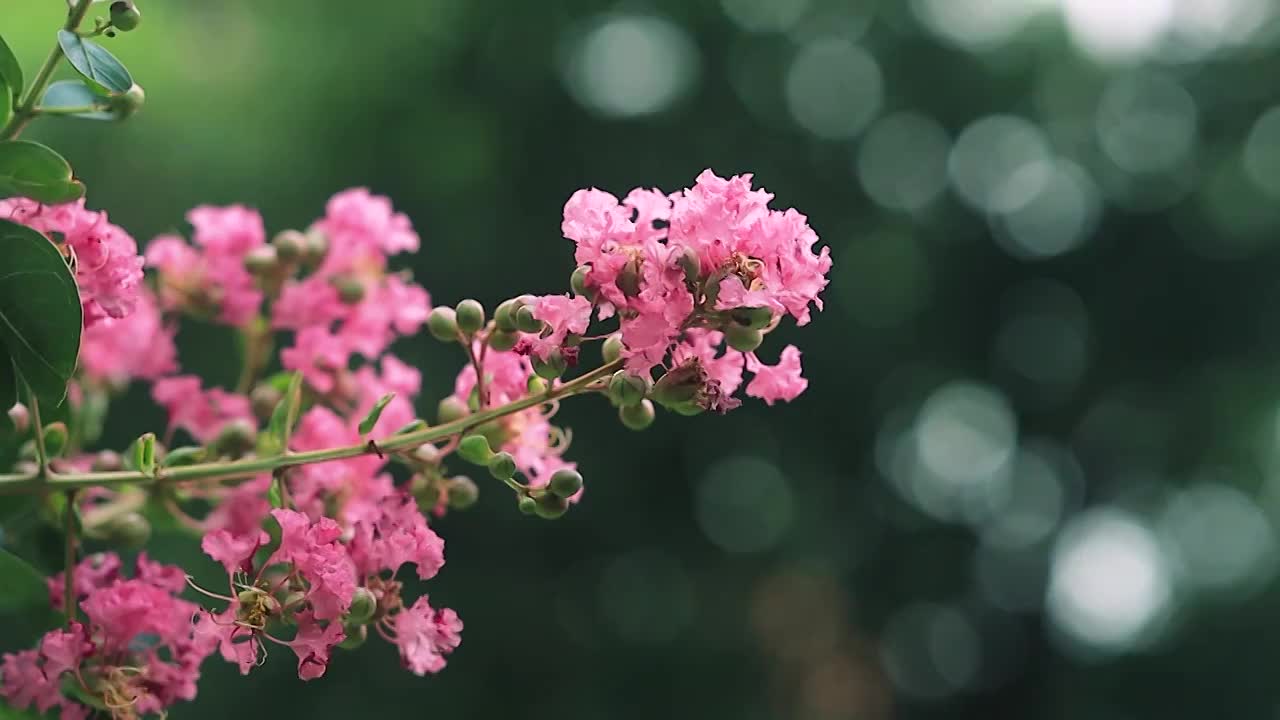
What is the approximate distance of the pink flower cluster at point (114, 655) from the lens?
2.71 feet

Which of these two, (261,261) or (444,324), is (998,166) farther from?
(444,324)

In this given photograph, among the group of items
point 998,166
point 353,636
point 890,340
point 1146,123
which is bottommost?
point 890,340

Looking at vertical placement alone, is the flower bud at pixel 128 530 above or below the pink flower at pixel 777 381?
below

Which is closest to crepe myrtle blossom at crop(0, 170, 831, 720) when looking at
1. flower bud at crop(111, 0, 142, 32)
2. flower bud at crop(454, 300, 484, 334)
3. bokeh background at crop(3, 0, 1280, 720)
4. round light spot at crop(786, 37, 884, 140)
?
flower bud at crop(454, 300, 484, 334)

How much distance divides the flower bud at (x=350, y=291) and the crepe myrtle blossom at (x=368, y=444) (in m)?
0.05

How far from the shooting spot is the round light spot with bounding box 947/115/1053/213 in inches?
360

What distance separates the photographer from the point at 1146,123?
30.0 feet

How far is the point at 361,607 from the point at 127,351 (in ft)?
1.49

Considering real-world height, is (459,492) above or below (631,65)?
above

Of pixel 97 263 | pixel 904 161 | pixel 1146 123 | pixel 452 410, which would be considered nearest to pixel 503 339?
pixel 452 410

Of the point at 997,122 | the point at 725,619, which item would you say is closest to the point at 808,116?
the point at 997,122

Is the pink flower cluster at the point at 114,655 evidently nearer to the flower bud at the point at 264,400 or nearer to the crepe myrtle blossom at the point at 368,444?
the crepe myrtle blossom at the point at 368,444

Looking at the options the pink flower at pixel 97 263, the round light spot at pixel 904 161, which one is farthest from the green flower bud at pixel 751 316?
the round light spot at pixel 904 161

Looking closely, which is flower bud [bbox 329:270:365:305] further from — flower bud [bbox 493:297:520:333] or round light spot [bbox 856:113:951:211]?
round light spot [bbox 856:113:951:211]
